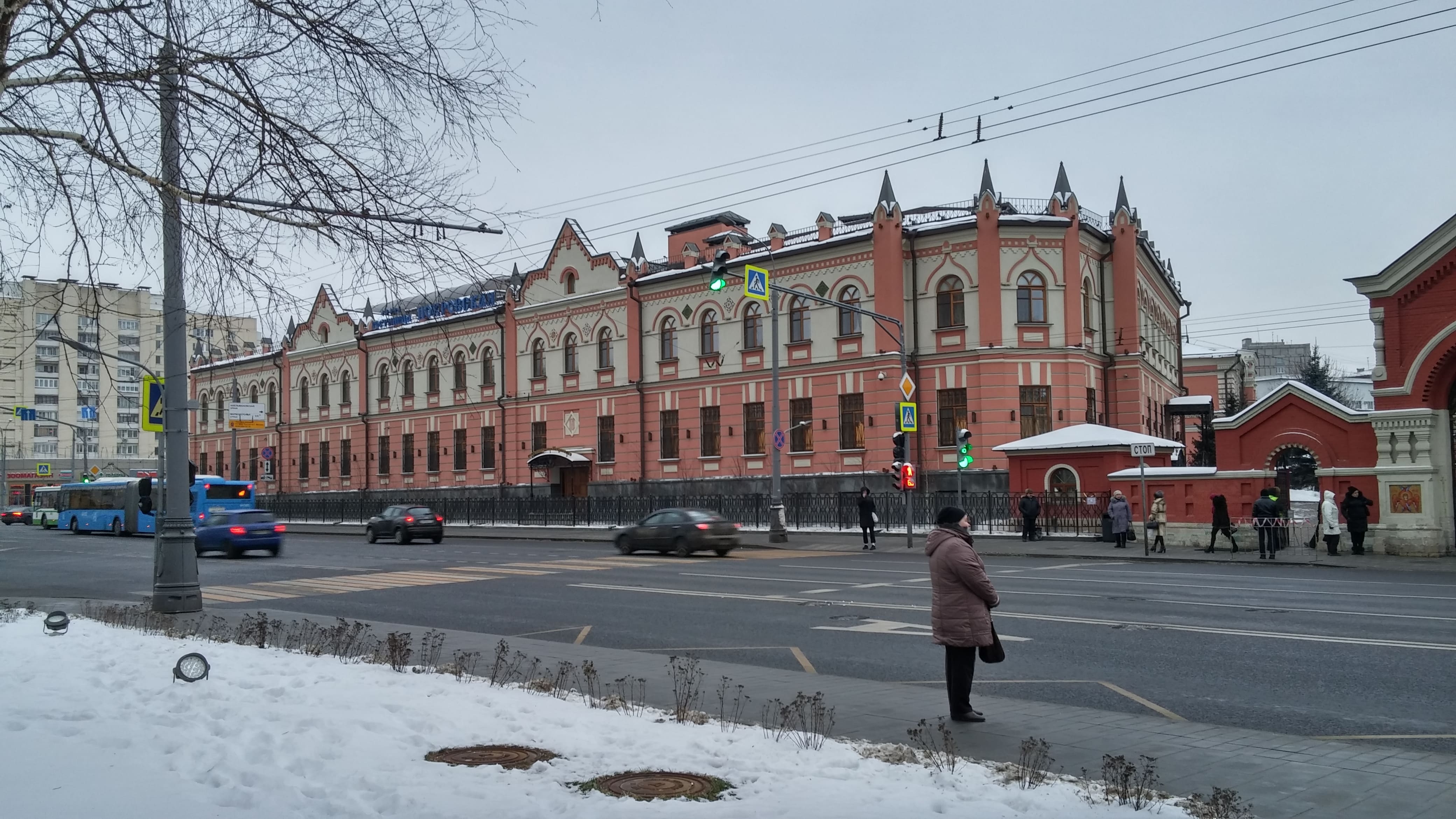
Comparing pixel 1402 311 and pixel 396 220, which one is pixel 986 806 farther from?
pixel 1402 311

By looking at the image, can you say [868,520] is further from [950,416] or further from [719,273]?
[719,273]

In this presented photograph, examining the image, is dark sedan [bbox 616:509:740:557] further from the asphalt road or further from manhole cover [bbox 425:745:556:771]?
manhole cover [bbox 425:745:556:771]

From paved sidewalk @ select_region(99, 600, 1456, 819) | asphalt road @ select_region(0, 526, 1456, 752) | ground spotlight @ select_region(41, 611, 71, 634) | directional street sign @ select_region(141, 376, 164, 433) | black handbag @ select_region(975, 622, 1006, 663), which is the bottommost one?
asphalt road @ select_region(0, 526, 1456, 752)

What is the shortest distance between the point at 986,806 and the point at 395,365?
26.0 feet

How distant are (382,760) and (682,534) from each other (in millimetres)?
22555

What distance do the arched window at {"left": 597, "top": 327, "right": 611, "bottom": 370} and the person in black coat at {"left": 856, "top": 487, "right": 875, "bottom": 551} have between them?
21598 millimetres

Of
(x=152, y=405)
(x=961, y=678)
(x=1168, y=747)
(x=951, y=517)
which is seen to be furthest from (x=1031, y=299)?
(x=1168, y=747)

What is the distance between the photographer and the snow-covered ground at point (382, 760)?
5.55 metres

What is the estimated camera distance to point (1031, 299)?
4050 centimetres

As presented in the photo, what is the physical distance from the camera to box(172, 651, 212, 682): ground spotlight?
8664 mm

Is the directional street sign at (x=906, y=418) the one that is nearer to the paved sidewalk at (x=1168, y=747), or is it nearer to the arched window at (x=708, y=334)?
the arched window at (x=708, y=334)

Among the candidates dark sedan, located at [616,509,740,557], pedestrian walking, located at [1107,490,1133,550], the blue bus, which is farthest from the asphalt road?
the blue bus

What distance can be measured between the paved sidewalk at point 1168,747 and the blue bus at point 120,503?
36.2 meters

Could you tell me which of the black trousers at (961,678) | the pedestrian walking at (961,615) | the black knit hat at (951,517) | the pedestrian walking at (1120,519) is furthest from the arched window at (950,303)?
the black trousers at (961,678)
